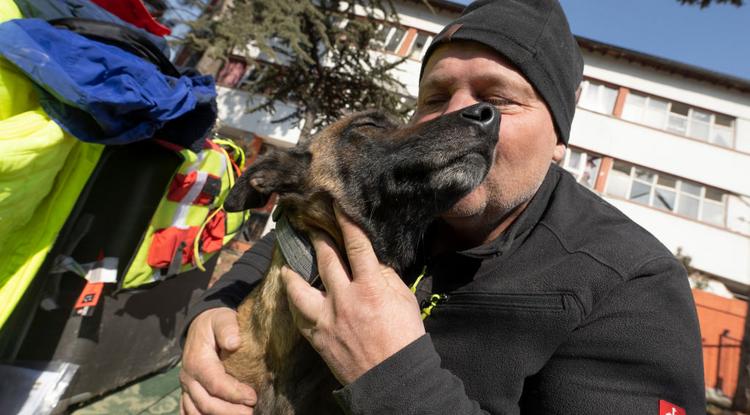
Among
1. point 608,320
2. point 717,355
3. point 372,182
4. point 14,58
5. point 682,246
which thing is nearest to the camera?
point 608,320

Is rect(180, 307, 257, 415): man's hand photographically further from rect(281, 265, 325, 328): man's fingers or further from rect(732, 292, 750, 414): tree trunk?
rect(732, 292, 750, 414): tree trunk

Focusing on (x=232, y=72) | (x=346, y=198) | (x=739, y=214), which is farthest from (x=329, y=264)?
(x=739, y=214)

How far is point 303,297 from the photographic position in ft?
4.85

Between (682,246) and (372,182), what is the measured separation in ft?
62.3

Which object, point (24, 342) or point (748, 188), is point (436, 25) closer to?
point (748, 188)

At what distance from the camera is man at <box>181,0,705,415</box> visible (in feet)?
3.98

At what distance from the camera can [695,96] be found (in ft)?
57.0

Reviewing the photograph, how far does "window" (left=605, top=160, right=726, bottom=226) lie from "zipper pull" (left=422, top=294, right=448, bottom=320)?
58.9 ft

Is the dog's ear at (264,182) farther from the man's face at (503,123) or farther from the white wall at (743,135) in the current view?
the white wall at (743,135)

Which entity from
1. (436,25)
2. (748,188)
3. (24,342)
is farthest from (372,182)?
(748,188)

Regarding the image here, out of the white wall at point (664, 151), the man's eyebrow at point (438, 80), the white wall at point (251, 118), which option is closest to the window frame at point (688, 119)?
the white wall at point (664, 151)

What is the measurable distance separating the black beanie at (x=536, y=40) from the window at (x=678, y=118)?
739 inches

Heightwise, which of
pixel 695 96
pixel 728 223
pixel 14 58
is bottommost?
pixel 14 58

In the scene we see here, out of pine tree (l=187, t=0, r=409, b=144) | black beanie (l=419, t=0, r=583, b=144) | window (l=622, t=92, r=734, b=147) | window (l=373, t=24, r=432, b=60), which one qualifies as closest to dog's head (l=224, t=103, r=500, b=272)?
black beanie (l=419, t=0, r=583, b=144)
